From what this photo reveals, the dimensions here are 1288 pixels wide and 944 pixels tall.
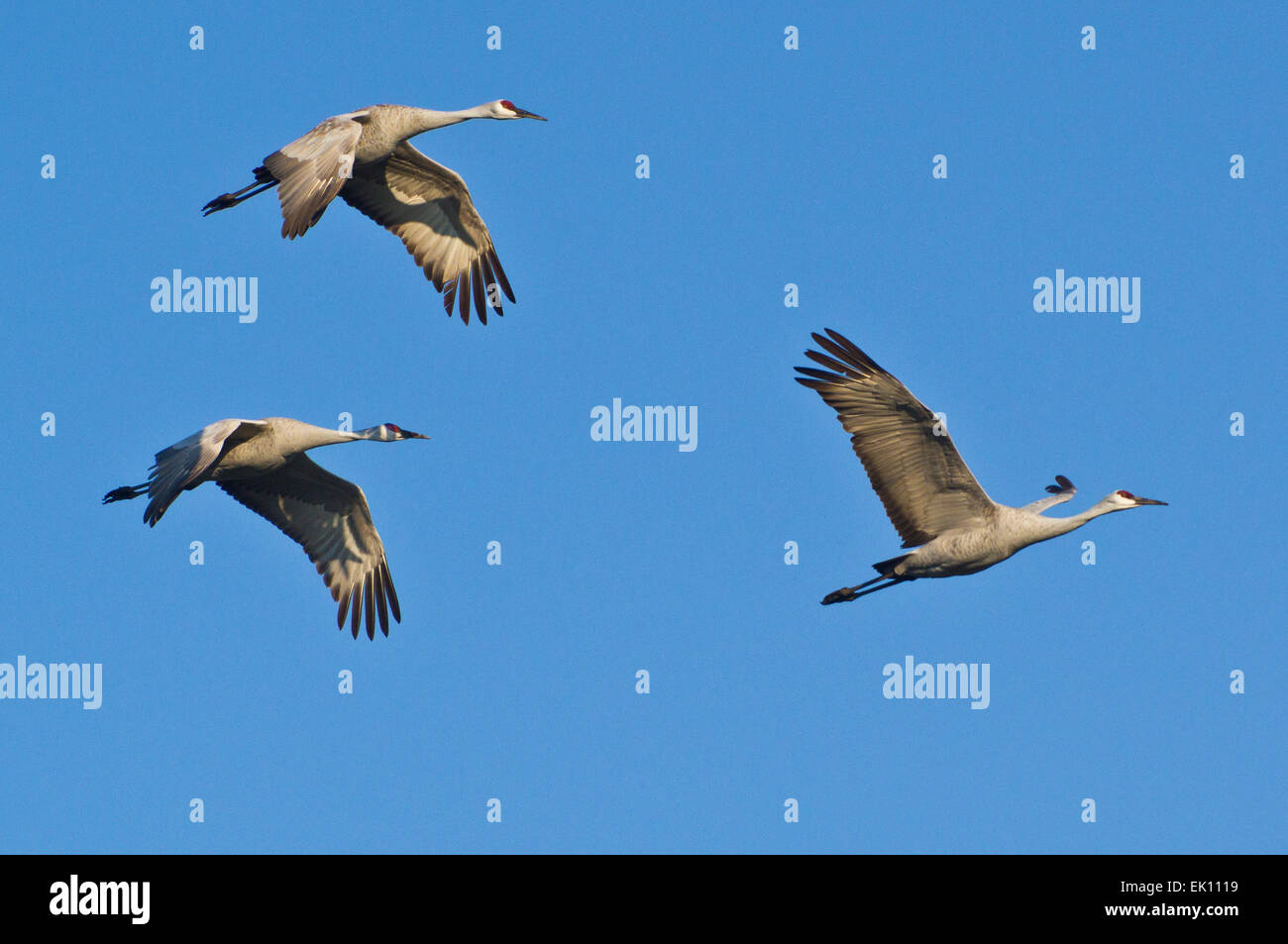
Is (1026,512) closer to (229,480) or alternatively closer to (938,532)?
(938,532)

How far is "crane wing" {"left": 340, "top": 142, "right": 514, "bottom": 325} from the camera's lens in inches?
730

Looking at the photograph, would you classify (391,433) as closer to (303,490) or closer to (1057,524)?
(303,490)

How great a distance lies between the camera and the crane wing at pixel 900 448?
15.4 m

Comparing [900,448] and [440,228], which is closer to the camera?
[900,448]

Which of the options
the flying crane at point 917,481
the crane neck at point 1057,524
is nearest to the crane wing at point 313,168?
the flying crane at point 917,481

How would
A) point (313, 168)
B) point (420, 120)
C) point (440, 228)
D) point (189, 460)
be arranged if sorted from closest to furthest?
1. point (189, 460)
2. point (313, 168)
3. point (420, 120)
4. point (440, 228)

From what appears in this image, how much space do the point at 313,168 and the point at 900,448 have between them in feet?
20.7

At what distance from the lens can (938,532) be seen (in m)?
16.1

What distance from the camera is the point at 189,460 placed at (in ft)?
48.8

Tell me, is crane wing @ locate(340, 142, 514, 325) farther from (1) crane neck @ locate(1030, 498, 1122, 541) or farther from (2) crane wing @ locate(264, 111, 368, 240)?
(1) crane neck @ locate(1030, 498, 1122, 541)

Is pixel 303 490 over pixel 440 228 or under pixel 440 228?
under

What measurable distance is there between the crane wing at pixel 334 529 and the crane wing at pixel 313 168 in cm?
348

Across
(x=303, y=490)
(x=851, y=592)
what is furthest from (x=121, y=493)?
(x=851, y=592)

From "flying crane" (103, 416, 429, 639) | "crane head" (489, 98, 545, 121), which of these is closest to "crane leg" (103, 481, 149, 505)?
"flying crane" (103, 416, 429, 639)
